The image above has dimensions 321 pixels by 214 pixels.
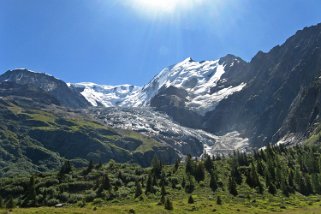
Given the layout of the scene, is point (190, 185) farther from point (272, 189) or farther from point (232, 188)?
point (272, 189)

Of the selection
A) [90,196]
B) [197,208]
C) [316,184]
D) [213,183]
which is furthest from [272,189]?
[90,196]

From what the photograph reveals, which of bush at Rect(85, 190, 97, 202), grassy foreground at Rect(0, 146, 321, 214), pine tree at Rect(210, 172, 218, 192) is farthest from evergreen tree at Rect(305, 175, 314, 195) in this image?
bush at Rect(85, 190, 97, 202)

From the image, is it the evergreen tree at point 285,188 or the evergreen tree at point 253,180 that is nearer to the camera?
the evergreen tree at point 285,188

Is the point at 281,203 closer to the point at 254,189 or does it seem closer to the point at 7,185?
the point at 254,189

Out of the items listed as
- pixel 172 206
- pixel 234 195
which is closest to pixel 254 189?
pixel 234 195

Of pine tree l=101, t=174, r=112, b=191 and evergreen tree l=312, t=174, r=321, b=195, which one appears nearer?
pine tree l=101, t=174, r=112, b=191

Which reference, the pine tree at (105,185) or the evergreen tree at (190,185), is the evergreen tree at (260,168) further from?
the pine tree at (105,185)

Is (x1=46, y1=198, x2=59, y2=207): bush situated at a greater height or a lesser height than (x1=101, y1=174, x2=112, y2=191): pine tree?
lesser

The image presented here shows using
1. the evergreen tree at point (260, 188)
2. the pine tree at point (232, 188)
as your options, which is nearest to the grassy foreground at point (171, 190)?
the pine tree at point (232, 188)

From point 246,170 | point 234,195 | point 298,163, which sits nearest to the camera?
point 234,195

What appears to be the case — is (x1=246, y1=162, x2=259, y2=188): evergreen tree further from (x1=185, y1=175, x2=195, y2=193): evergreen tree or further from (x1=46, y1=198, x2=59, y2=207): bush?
(x1=46, y1=198, x2=59, y2=207): bush

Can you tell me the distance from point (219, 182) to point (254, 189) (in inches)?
441

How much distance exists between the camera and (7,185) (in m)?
113

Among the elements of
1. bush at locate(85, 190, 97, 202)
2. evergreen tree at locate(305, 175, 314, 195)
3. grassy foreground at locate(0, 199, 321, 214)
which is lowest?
grassy foreground at locate(0, 199, 321, 214)
